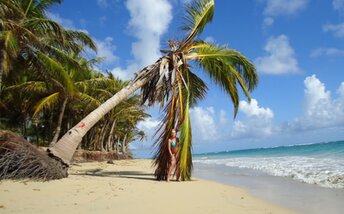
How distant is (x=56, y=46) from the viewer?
14125mm

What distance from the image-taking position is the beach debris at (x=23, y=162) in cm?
741

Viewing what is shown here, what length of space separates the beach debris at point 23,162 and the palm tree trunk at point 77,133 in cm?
45

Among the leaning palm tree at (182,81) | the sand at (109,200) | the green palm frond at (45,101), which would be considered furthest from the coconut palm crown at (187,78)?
the green palm frond at (45,101)

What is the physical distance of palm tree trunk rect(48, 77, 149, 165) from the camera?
863 centimetres

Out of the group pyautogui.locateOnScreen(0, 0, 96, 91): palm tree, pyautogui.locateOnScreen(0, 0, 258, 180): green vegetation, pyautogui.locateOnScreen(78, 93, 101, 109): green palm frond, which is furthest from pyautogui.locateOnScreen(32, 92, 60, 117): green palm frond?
pyautogui.locateOnScreen(0, 0, 96, 91): palm tree

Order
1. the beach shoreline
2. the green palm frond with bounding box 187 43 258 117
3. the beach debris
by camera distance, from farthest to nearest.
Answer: the green palm frond with bounding box 187 43 258 117, the beach debris, the beach shoreline

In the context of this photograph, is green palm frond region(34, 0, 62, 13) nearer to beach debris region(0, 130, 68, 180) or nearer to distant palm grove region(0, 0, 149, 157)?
distant palm grove region(0, 0, 149, 157)

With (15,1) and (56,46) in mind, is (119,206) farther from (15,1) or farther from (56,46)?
(15,1)

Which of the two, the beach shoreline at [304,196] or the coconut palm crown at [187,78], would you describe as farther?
the coconut palm crown at [187,78]

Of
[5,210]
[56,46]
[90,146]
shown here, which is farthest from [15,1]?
[90,146]

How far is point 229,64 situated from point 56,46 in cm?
741

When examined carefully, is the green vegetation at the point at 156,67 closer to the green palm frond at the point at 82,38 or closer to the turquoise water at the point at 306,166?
the green palm frond at the point at 82,38

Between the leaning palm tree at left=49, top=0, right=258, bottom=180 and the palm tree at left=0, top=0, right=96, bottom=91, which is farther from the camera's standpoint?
the palm tree at left=0, top=0, right=96, bottom=91

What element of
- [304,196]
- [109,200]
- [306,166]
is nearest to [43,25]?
[109,200]
